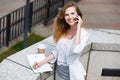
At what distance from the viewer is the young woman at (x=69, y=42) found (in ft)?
13.7

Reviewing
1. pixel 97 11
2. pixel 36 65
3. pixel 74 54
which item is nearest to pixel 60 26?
pixel 74 54

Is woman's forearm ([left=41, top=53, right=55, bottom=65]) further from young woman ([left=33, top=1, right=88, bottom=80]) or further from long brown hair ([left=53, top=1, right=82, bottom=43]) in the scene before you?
long brown hair ([left=53, top=1, right=82, bottom=43])

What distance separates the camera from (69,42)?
13.9 ft

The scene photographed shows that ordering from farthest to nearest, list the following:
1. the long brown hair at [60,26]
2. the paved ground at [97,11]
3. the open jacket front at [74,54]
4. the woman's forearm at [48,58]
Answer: the paved ground at [97,11] < the woman's forearm at [48,58] < the long brown hair at [60,26] < the open jacket front at [74,54]

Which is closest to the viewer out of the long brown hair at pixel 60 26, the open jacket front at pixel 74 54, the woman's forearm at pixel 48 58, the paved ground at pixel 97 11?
the open jacket front at pixel 74 54

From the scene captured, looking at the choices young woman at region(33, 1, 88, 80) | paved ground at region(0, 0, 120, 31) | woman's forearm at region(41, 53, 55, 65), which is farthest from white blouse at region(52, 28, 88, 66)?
paved ground at region(0, 0, 120, 31)

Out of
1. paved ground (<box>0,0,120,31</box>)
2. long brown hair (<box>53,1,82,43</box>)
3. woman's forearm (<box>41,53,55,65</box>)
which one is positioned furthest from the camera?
paved ground (<box>0,0,120,31</box>)

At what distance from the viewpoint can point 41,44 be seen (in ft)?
16.1

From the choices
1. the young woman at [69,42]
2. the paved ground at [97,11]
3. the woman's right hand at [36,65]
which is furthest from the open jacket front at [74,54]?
the paved ground at [97,11]

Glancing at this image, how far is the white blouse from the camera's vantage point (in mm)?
4184

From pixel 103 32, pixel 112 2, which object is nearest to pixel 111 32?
pixel 103 32

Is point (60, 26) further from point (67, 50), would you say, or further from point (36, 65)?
point (36, 65)

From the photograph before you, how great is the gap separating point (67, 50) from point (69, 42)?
0.33ft

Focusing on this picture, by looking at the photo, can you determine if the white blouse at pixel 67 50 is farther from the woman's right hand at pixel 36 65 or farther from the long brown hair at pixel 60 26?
the woman's right hand at pixel 36 65
